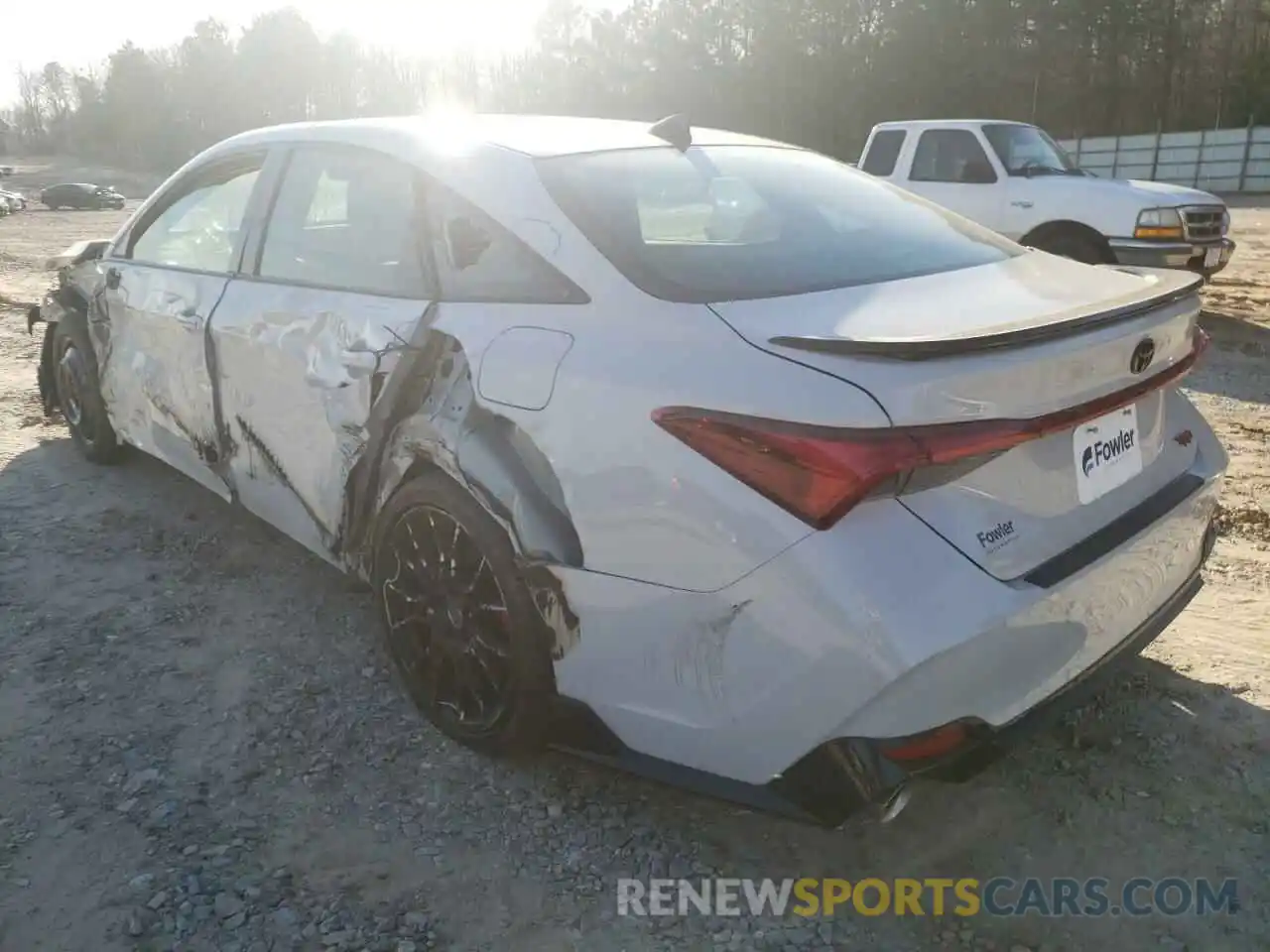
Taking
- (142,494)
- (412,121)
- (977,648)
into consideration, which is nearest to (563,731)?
(977,648)

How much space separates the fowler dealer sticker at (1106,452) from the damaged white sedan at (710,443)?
0.04 ft

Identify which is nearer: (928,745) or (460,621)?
(928,745)

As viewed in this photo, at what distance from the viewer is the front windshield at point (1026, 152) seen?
978 cm

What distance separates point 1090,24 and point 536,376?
5483 centimetres

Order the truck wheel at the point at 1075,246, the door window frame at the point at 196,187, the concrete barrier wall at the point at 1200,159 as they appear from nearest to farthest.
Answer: the door window frame at the point at 196,187, the truck wheel at the point at 1075,246, the concrete barrier wall at the point at 1200,159

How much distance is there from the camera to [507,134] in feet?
9.89

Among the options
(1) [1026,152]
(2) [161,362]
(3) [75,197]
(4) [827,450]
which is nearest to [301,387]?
(2) [161,362]

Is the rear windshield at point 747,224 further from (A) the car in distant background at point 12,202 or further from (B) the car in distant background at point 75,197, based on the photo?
(B) the car in distant background at point 75,197

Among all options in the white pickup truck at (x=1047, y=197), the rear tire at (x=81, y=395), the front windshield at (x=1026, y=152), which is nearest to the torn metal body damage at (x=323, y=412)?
the rear tire at (x=81, y=395)

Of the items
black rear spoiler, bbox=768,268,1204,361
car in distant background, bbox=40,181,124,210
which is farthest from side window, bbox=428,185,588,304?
car in distant background, bbox=40,181,124,210

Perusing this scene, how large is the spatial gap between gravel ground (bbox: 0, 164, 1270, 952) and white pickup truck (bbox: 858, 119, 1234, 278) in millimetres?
6256

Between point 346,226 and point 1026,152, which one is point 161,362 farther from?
point 1026,152

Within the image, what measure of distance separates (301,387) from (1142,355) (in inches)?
92.3

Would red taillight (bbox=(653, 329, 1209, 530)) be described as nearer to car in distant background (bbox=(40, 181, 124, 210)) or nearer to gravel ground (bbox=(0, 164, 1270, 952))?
gravel ground (bbox=(0, 164, 1270, 952))
